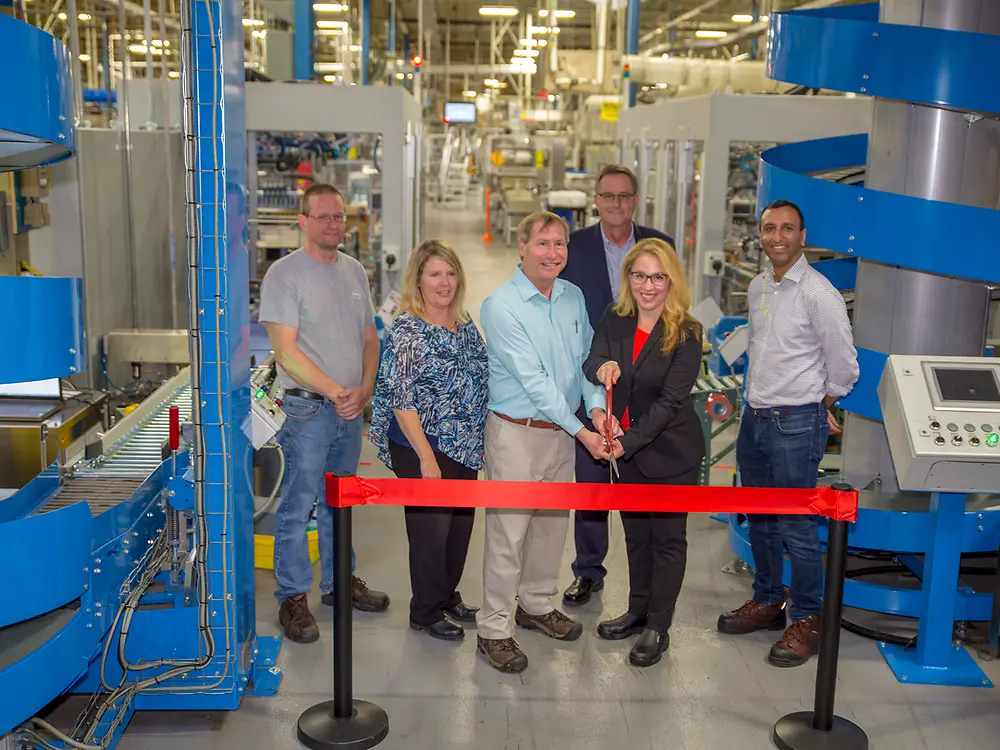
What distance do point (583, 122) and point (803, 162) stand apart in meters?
14.0

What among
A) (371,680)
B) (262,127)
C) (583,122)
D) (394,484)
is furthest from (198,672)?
(583,122)

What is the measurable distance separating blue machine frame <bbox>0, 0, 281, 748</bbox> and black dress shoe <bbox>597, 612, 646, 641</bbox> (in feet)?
3.99

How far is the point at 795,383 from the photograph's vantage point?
→ 12.1 feet

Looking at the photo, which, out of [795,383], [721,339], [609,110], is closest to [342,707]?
[795,383]

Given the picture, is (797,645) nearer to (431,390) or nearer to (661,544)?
(661,544)

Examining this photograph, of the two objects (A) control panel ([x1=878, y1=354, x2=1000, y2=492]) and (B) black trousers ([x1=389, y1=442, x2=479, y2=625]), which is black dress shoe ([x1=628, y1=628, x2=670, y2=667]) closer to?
(B) black trousers ([x1=389, y1=442, x2=479, y2=625])

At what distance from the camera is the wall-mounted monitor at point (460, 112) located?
21748mm

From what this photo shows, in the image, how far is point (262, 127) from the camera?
7.09 meters

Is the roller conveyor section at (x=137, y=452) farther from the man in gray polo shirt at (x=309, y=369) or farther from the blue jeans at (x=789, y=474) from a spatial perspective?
the blue jeans at (x=789, y=474)

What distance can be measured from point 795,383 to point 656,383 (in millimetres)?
524

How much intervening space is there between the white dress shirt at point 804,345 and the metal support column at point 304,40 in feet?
19.1

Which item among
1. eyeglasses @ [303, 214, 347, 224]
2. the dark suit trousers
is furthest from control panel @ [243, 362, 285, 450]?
the dark suit trousers

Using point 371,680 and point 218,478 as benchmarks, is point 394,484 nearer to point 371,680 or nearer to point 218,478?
point 218,478

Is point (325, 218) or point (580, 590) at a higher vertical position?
point (325, 218)
